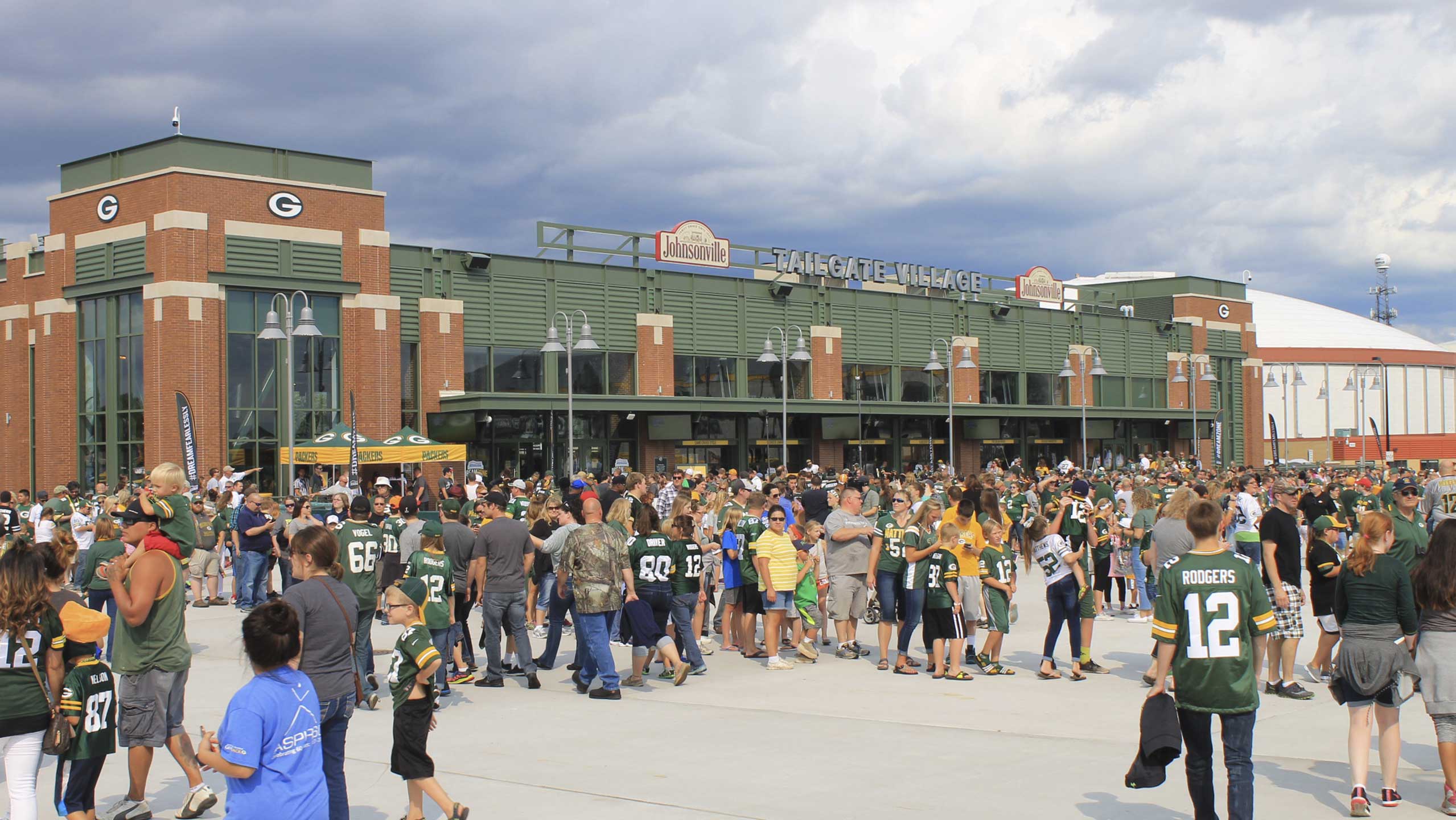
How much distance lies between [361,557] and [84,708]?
15.4ft

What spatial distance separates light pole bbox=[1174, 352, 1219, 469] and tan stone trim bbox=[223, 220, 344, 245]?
123 ft

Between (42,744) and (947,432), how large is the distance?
46.8 meters

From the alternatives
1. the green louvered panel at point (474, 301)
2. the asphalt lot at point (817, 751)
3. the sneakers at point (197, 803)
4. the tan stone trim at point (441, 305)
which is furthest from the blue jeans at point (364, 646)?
the green louvered panel at point (474, 301)

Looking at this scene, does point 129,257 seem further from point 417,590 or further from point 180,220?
point 417,590

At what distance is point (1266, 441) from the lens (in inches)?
3688

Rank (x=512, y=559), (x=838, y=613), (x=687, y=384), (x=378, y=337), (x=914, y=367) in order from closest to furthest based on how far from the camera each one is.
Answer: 1. (x=512, y=559)
2. (x=838, y=613)
3. (x=378, y=337)
4. (x=687, y=384)
5. (x=914, y=367)

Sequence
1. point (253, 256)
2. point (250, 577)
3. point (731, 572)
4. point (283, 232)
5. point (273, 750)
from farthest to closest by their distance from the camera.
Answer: point (283, 232) → point (253, 256) → point (250, 577) → point (731, 572) → point (273, 750)

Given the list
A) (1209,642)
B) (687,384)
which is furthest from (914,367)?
(1209,642)

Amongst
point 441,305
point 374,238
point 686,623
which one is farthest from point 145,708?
point 441,305

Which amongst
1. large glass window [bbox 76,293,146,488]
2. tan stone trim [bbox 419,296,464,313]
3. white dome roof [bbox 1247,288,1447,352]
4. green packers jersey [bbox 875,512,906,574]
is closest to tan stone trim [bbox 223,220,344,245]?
tan stone trim [bbox 419,296,464,313]

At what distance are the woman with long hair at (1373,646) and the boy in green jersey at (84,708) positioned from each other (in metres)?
7.48

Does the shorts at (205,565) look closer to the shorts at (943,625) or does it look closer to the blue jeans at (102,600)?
the blue jeans at (102,600)

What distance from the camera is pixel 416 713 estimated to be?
23.4 feet

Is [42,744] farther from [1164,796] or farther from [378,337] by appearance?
[378,337]
